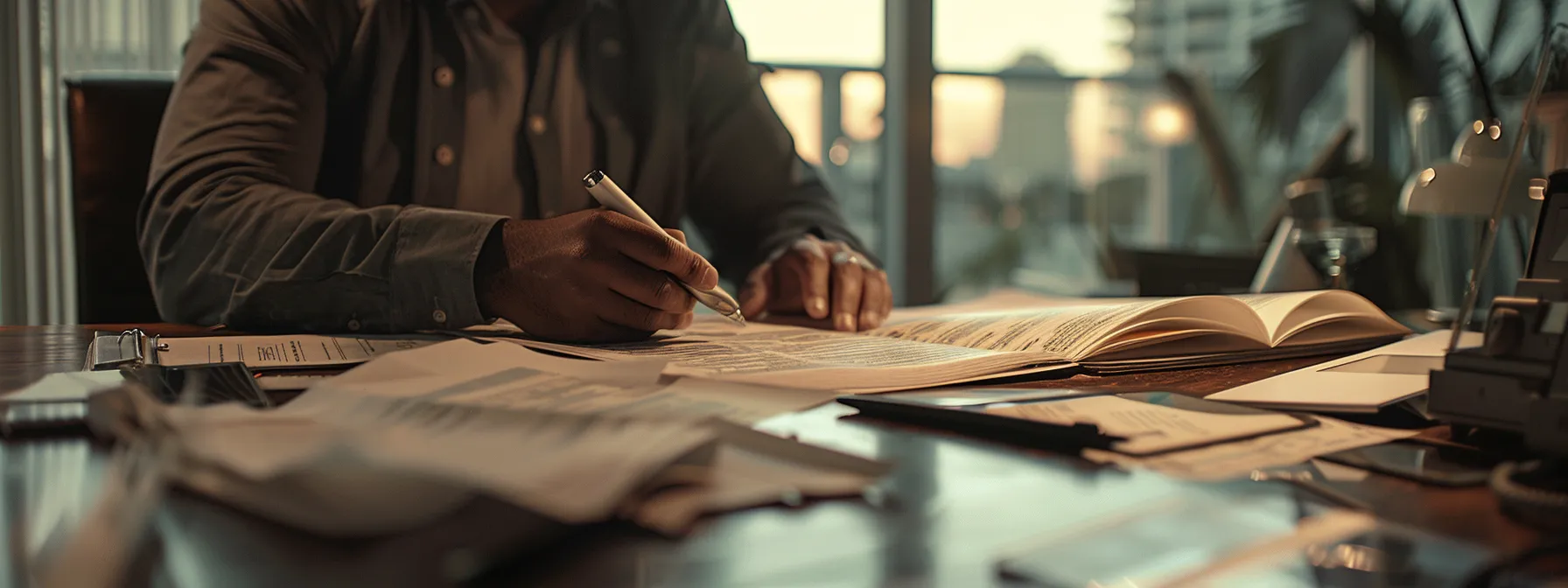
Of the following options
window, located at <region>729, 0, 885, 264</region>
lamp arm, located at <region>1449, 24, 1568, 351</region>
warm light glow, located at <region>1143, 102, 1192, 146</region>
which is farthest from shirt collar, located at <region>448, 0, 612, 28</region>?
warm light glow, located at <region>1143, 102, 1192, 146</region>

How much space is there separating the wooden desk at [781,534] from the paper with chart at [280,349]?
0.79 feet

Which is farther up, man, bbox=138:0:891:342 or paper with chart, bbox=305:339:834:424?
man, bbox=138:0:891:342

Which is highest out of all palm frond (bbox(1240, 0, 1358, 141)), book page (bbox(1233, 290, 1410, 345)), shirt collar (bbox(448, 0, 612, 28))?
palm frond (bbox(1240, 0, 1358, 141))

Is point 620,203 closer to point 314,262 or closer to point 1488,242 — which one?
point 314,262

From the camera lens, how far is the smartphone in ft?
1.23

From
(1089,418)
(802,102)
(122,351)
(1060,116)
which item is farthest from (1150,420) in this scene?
(1060,116)

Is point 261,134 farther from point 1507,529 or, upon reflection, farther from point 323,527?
point 1507,529

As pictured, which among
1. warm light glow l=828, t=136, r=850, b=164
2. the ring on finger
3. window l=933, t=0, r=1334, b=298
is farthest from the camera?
window l=933, t=0, r=1334, b=298

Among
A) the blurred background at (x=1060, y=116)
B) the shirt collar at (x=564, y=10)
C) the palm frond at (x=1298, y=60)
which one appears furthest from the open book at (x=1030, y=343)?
the palm frond at (x=1298, y=60)

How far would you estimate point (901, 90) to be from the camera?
10.9 feet

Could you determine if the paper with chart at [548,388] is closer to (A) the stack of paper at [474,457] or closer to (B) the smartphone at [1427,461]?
(A) the stack of paper at [474,457]

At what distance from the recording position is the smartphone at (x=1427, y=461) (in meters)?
0.38

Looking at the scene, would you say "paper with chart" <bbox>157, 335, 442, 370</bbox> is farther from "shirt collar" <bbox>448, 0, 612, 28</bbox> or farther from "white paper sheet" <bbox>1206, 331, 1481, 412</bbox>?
"shirt collar" <bbox>448, 0, 612, 28</bbox>

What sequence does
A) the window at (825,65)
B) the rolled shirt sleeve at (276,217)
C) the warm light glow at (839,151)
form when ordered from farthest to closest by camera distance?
1. the warm light glow at (839,151)
2. the window at (825,65)
3. the rolled shirt sleeve at (276,217)
